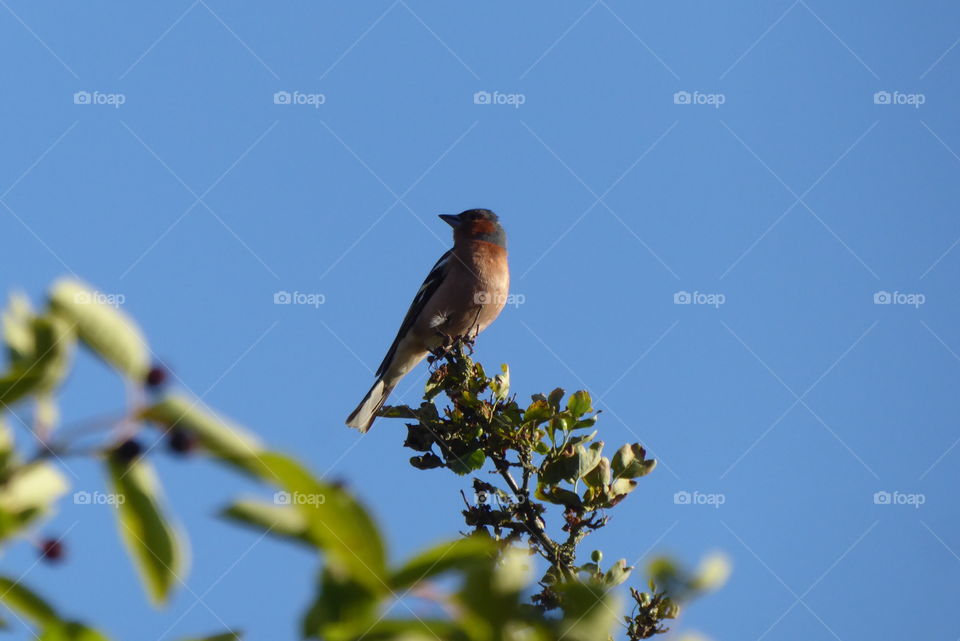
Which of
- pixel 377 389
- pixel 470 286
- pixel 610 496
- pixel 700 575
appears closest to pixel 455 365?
pixel 610 496

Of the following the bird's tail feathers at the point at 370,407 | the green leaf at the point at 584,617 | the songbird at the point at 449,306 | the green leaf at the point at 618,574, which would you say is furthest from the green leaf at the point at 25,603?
the bird's tail feathers at the point at 370,407

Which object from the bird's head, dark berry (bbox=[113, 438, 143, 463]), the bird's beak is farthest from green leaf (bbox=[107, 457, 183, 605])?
the bird's beak

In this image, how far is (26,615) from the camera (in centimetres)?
127

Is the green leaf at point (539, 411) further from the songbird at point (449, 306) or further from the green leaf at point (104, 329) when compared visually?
the songbird at point (449, 306)

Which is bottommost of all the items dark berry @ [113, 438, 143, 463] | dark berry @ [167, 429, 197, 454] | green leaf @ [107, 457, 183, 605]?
green leaf @ [107, 457, 183, 605]

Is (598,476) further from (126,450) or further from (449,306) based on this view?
(449,306)

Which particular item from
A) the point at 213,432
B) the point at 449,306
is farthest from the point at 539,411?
the point at 449,306

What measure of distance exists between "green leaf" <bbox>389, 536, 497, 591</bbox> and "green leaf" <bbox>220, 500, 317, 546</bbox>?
10 centimetres

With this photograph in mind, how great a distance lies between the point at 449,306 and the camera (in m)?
7.63

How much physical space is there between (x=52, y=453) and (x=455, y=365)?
3452mm

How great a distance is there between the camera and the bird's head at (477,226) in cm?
860

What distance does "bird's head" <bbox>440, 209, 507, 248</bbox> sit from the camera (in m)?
8.60

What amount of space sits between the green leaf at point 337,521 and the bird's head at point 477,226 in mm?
7540

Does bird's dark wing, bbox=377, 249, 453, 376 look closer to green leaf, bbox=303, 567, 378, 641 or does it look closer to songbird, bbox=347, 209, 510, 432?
songbird, bbox=347, 209, 510, 432
